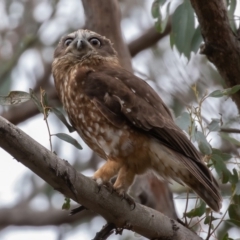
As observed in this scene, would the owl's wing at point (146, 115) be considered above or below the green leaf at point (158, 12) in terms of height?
below

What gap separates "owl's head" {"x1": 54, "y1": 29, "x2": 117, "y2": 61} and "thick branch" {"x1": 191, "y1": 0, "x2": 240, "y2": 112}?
0.74 m

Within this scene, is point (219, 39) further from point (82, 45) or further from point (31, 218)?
point (31, 218)

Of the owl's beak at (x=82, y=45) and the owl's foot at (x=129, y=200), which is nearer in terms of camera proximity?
the owl's foot at (x=129, y=200)

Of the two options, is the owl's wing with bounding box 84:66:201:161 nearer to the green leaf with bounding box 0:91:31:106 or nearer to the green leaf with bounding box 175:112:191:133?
the green leaf with bounding box 175:112:191:133

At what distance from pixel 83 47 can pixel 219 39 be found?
839 mm

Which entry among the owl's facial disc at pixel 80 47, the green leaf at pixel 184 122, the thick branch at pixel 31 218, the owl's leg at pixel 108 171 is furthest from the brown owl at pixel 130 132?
the thick branch at pixel 31 218

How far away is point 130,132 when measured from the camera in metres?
3.16

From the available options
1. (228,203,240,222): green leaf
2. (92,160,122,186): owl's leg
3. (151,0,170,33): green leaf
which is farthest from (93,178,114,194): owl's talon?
(151,0,170,33): green leaf

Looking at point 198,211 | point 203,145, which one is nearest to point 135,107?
point 203,145

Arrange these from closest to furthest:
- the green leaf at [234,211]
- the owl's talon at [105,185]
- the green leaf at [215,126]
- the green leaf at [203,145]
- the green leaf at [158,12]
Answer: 1. the owl's talon at [105,185]
2. the green leaf at [203,145]
3. the green leaf at [215,126]
4. the green leaf at [234,211]
5. the green leaf at [158,12]

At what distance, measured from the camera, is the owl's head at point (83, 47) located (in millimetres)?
3793

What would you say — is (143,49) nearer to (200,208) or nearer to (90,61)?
(90,61)

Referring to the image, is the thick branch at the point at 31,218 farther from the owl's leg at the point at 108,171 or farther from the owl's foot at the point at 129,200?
the owl's foot at the point at 129,200

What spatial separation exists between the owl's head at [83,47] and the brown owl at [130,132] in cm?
36
